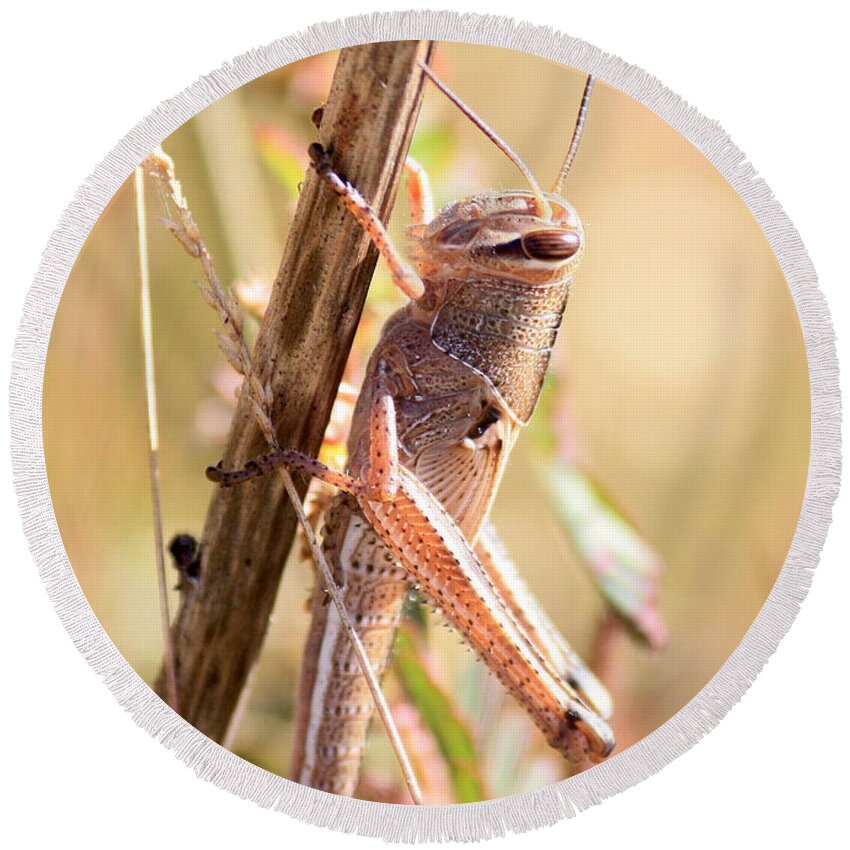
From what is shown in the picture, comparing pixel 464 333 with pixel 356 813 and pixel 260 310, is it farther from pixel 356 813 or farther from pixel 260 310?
pixel 356 813

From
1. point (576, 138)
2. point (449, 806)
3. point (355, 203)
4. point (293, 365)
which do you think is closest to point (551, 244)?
point (576, 138)

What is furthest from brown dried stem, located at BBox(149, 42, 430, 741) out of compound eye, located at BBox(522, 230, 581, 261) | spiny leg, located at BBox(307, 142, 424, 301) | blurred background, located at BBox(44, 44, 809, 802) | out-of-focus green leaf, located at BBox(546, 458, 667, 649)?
out-of-focus green leaf, located at BBox(546, 458, 667, 649)

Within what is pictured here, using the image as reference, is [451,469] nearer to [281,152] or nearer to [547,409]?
[547,409]

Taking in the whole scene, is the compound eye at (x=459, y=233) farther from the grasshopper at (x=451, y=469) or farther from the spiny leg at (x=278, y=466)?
the spiny leg at (x=278, y=466)

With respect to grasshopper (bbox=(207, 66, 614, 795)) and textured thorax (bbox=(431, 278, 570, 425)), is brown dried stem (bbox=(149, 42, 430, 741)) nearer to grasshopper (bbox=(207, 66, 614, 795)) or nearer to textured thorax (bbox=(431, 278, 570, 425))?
grasshopper (bbox=(207, 66, 614, 795))

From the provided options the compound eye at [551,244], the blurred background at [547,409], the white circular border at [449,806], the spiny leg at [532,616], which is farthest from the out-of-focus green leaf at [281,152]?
the spiny leg at [532,616]

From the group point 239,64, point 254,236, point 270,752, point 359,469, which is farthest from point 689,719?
point 239,64
